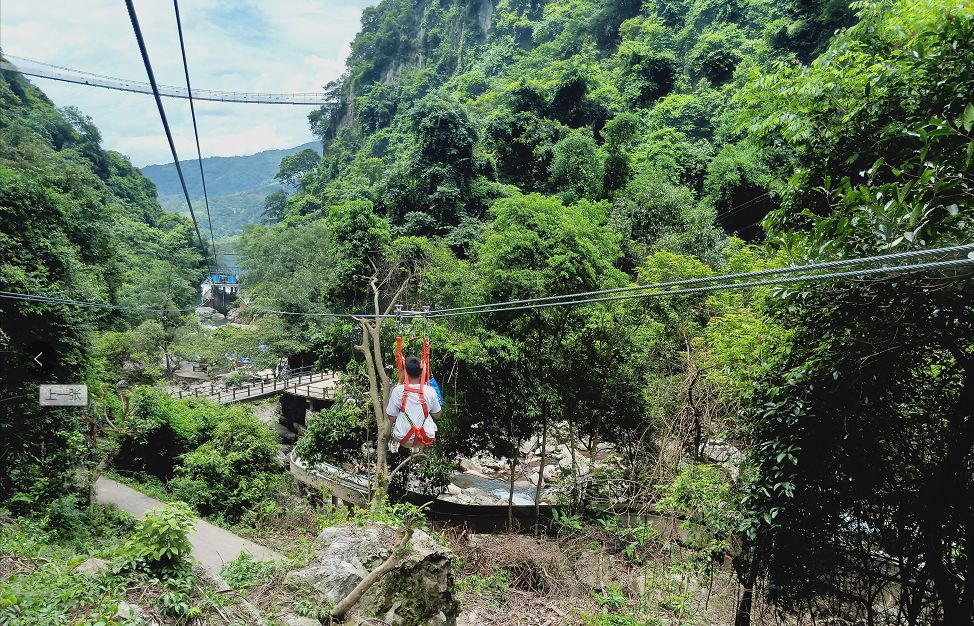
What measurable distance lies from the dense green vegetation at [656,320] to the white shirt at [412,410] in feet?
6.10

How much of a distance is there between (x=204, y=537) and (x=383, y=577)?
6288mm

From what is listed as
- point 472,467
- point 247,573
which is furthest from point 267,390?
point 247,573

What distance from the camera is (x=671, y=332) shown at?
1102 centimetres

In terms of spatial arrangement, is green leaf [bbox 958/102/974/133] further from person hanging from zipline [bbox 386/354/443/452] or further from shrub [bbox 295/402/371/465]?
shrub [bbox 295/402/371/465]

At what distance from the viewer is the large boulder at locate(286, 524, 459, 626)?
526 cm

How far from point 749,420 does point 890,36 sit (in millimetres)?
3028

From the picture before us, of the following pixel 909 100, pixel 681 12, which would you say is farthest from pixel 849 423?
pixel 681 12

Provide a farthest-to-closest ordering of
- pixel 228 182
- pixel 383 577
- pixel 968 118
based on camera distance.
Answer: pixel 228 182
pixel 383 577
pixel 968 118

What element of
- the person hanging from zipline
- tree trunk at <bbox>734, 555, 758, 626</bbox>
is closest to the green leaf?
tree trunk at <bbox>734, 555, 758, 626</bbox>

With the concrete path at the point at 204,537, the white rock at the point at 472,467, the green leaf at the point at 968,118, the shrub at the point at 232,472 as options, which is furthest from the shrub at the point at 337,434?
the green leaf at the point at 968,118

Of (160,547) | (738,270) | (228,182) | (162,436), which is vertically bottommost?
(162,436)

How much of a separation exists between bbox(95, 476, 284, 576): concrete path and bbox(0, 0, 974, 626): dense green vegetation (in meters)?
1.03

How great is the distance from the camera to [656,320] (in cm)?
1121

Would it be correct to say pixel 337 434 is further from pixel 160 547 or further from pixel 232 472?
pixel 160 547
